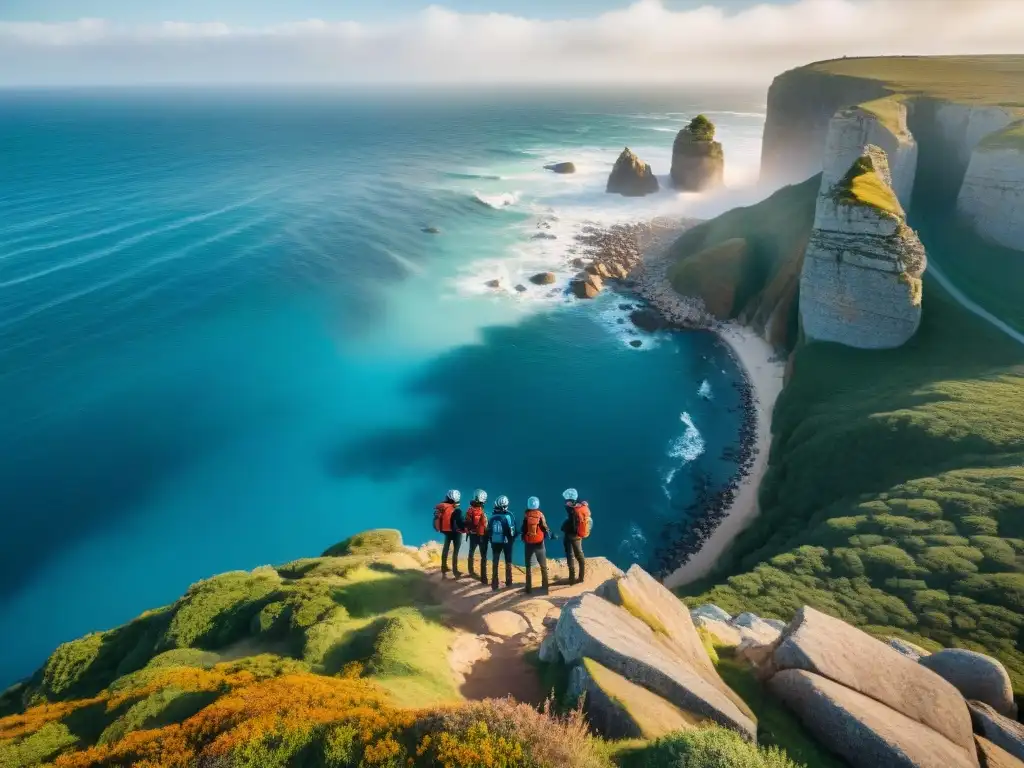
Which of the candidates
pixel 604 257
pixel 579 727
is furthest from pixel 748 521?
pixel 604 257

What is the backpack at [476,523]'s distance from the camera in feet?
51.3

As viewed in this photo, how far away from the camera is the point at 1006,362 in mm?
31922

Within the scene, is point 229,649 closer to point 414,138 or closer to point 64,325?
point 64,325

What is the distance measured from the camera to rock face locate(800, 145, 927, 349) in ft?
113

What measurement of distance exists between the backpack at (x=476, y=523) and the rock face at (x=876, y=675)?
761 cm

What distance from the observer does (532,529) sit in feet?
49.9

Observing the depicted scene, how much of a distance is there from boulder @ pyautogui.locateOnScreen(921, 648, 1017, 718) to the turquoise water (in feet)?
60.8

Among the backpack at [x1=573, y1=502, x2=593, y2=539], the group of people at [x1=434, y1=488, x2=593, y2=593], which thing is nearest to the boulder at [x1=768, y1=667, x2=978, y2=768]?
the backpack at [x1=573, y1=502, x2=593, y2=539]

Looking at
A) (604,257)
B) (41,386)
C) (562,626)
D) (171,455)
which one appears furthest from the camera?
Answer: (604,257)

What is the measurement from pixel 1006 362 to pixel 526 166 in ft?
323

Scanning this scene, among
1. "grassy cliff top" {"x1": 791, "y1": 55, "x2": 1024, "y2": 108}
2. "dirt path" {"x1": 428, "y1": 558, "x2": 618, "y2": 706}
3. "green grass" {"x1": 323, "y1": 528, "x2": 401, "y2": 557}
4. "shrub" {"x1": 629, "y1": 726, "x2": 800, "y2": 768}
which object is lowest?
"green grass" {"x1": 323, "y1": 528, "x2": 401, "y2": 557}

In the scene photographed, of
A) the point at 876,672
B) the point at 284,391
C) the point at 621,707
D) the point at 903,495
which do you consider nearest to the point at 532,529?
the point at 621,707

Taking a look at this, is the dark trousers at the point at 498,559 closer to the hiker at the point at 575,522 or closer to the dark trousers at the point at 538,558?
the dark trousers at the point at 538,558

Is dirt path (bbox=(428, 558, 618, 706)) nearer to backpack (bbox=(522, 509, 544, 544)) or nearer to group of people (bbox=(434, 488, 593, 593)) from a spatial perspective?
group of people (bbox=(434, 488, 593, 593))
